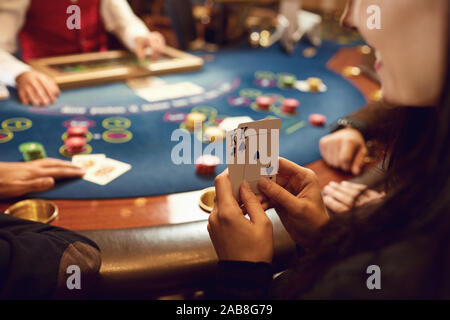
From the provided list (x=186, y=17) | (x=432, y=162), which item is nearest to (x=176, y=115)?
(x=432, y=162)

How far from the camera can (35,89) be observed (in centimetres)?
221

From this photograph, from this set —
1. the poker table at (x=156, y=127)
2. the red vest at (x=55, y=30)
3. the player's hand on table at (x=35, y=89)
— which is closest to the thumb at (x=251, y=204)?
the poker table at (x=156, y=127)

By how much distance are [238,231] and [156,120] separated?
4.04 ft

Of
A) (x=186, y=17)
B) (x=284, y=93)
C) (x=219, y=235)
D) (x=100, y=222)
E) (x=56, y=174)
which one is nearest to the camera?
(x=219, y=235)

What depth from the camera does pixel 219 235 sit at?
105 cm

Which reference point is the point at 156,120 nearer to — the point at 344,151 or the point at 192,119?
the point at 192,119

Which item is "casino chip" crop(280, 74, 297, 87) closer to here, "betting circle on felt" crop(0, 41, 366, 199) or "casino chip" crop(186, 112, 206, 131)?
"betting circle on felt" crop(0, 41, 366, 199)

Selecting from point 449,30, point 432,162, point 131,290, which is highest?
point 449,30

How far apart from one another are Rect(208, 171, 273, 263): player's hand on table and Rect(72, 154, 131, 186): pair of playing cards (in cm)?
67

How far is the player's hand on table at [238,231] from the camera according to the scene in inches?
39.6

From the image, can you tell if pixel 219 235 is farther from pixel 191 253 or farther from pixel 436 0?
pixel 436 0

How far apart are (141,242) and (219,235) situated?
32 cm

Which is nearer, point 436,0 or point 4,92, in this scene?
point 436,0

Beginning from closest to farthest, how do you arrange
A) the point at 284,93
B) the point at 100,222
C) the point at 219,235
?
1. the point at 219,235
2. the point at 100,222
3. the point at 284,93
